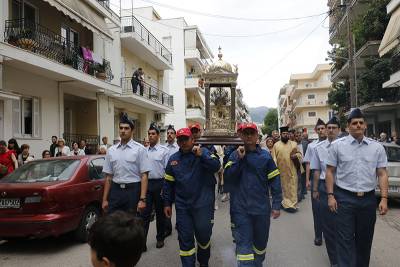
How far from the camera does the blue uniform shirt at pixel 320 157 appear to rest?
19.2 ft

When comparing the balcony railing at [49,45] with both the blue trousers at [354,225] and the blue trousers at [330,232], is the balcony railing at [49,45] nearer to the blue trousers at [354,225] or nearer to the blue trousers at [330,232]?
the blue trousers at [330,232]

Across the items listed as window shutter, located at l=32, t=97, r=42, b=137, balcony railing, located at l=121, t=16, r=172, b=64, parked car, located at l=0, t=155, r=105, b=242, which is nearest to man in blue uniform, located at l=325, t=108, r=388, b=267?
A: parked car, located at l=0, t=155, r=105, b=242

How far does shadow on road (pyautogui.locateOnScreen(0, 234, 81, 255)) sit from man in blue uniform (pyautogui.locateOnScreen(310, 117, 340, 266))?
3940 mm

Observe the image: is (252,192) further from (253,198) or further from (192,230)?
(192,230)

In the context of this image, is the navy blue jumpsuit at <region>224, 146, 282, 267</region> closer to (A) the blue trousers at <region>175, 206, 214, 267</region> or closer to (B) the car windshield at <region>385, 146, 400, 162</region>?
(A) the blue trousers at <region>175, 206, 214, 267</region>

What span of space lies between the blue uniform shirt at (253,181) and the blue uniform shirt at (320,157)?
1345mm

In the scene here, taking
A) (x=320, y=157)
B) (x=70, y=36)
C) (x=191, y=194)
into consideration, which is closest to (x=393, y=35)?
(x=320, y=157)

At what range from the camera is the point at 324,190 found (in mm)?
5672

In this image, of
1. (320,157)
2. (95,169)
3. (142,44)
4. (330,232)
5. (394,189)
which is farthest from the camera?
(142,44)

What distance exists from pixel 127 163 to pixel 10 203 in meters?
2.09

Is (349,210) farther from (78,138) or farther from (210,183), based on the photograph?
(78,138)

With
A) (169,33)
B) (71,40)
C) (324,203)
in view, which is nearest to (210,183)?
(324,203)

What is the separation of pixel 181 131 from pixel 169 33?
1327 inches

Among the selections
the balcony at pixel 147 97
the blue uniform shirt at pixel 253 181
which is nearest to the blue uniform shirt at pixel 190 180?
the blue uniform shirt at pixel 253 181
